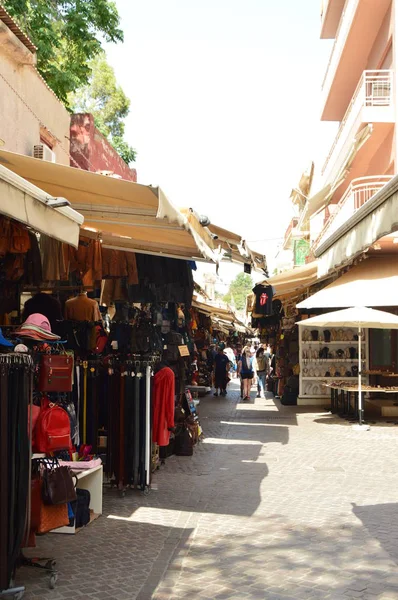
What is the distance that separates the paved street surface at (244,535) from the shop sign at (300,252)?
59.2 feet

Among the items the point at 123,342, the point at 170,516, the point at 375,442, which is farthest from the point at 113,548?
the point at 375,442

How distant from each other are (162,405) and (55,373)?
10.7 ft

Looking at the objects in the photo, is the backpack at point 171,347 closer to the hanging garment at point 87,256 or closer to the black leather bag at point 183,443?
the black leather bag at point 183,443

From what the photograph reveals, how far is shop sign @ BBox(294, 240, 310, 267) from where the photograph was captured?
2850 cm

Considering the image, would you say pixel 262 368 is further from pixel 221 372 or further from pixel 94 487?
pixel 94 487

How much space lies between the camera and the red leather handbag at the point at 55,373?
5566 mm

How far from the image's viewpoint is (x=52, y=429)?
548 centimetres

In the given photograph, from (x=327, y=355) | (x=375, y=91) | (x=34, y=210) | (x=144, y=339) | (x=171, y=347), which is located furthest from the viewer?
(x=375, y=91)

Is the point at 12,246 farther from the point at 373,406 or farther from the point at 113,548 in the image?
the point at 373,406

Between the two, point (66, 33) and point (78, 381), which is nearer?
point (78, 381)

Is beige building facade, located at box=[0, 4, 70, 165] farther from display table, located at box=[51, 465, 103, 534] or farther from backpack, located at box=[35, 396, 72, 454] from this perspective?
backpack, located at box=[35, 396, 72, 454]

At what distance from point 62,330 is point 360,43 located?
16886 millimetres

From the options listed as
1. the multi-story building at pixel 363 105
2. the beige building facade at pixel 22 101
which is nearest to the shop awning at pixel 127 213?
the beige building facade at pixel 22 101

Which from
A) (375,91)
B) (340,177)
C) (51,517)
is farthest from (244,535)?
(340,177)
